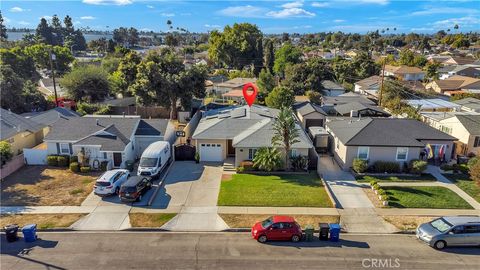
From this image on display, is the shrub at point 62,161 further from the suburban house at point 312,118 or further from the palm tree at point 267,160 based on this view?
the suburban house at point 312,118

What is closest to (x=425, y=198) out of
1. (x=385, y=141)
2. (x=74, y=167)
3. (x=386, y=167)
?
(x=386, y=167)

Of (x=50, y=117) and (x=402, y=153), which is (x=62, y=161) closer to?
(x=50, y=117)

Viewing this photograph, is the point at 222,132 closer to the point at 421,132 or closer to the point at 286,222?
the point at 286,222

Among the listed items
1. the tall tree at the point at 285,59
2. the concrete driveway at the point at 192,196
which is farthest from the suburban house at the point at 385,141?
the tall tree at the point at 285,59

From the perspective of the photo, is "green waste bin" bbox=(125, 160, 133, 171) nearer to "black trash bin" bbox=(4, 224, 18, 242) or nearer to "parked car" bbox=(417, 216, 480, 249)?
"black trash bin" bbox=(4, 224, 18, 242)

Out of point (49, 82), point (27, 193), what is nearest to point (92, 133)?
point (27, 193)
